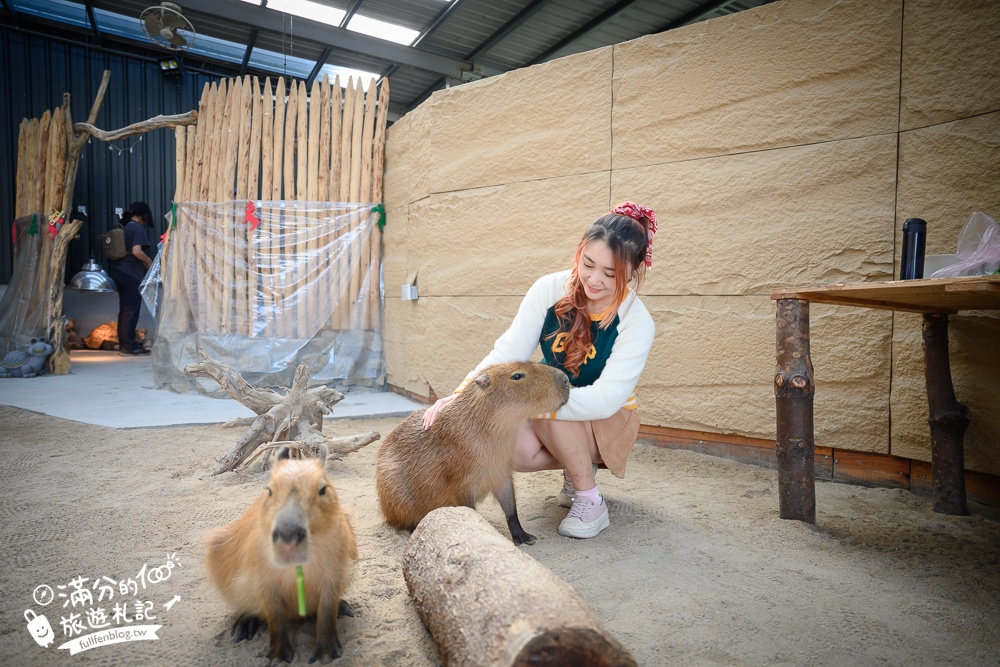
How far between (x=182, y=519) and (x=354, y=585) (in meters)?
1.12

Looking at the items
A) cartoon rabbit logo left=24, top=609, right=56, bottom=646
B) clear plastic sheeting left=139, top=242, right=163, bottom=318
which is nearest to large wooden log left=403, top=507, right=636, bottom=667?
cartoon rabbit logo left=24, top=609, right=56, bottom=646

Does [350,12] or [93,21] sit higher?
[93,21]

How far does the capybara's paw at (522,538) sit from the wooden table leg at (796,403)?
1.18m

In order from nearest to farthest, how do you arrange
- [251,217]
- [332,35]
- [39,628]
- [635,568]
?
[39,628] < [635,568] < [251,217] < [332,35]

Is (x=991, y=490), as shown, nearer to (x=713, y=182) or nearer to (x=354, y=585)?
(x=713, y=182)

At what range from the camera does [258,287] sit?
6184 millimetres

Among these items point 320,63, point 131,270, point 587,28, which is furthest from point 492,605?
point 320,63

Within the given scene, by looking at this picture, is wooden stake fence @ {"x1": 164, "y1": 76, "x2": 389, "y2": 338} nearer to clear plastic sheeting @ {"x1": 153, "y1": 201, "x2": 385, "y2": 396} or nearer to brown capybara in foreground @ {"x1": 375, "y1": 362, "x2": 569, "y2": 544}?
clear plastic sheeting @ {"x1": 153, "y1": 201, "x2": 385, "y2": 396}

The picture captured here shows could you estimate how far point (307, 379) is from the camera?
3.80 metres

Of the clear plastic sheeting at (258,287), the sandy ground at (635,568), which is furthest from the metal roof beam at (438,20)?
the sandy ground at (635,568)

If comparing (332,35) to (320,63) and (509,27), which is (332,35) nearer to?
(320,63)

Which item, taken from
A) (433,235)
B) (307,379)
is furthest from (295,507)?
(433,235)

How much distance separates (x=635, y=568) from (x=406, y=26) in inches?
318

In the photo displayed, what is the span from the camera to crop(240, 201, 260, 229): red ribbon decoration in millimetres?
6117
